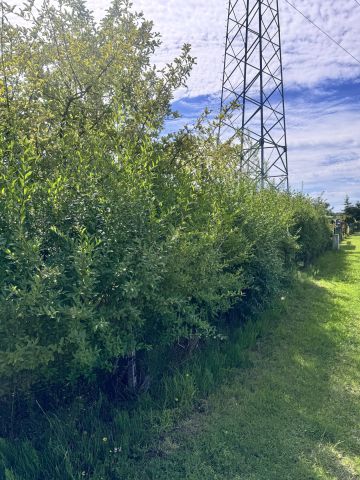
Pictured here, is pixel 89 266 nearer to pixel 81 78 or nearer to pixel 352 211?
pixel 81 78

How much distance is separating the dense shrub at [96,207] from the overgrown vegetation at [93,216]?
0.01 metres

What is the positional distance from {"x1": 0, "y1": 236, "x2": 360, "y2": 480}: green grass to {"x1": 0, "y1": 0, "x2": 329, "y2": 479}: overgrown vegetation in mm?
53

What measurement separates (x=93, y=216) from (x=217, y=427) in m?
1.79

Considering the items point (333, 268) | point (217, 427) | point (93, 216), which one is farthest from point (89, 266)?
point (333, 268)

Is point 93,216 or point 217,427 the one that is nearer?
point 93,216

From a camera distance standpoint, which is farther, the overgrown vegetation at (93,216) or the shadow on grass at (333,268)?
the shadow on grass at (333,268)

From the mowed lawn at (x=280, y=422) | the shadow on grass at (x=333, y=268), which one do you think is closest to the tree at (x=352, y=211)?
the shadow on grass at (x=333, y=268)

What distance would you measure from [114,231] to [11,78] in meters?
1.67

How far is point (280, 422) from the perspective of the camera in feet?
8.73

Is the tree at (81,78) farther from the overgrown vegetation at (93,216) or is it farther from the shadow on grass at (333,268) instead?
the shadow on grass at (333,268)

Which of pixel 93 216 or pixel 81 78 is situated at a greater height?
pixel 81 78

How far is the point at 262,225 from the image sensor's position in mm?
4559

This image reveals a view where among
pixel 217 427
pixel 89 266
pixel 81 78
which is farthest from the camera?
pixel 81 78

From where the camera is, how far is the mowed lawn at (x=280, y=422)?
220 centimetres
